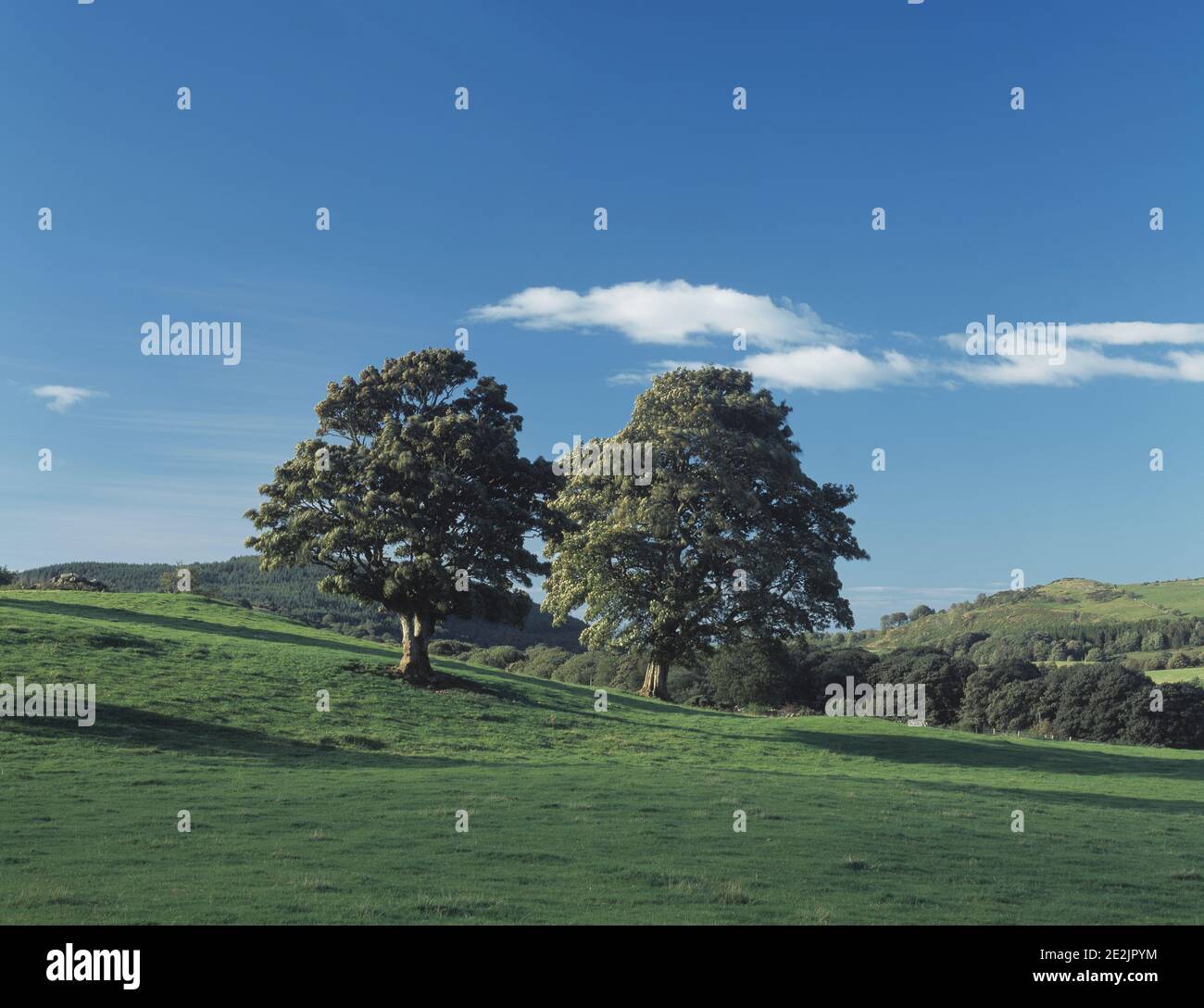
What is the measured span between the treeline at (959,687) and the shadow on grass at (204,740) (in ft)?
98.7

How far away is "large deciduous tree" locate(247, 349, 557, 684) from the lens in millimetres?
43938

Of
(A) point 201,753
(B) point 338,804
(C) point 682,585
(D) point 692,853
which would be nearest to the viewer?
(D) point 692,853

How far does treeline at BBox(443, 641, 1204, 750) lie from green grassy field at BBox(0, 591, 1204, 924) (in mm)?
19998

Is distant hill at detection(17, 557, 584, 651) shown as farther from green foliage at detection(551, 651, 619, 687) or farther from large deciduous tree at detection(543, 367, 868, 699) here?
large deciduous tree at detection(543, 367, 868, 699)

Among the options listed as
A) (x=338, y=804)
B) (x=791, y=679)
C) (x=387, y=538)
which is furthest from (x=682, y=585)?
(x=338, y=804)

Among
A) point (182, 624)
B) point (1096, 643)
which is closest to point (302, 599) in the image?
point (182, 624)

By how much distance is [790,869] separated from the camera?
56.8ft

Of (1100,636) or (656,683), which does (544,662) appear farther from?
(1100,636)

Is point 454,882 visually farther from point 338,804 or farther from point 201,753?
point 201,753

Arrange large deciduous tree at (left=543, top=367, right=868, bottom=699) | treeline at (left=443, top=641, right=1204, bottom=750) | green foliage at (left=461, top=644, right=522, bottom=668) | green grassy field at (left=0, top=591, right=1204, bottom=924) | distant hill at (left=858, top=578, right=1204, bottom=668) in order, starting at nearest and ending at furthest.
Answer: green grassy field at (left=0, top=591, right=1204, bottom=924), large deciduous tree at (left=543, top=367, right=868, bottom=699), treeline at (left=443, top=641, right=1204, bottom=750), green foliage at (left=461, top=644, right=522, bottom=668), distant hill at (left=858, top=578, right=1204, bottom=668)

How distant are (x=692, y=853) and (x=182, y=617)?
5023 centimetres

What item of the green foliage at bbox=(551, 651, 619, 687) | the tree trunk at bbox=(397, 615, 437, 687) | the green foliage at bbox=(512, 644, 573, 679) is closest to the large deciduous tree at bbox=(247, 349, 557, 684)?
the tree trunk at bbox=(397, 615, 437, 687)

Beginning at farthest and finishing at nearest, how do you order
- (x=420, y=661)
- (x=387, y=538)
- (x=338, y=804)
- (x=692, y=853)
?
1. (x=420, y=661)
2. (x=387, y=538)
3. (x=338, y=804)
4. (x=692, y=853)

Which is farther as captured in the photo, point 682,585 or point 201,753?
point 682,585
